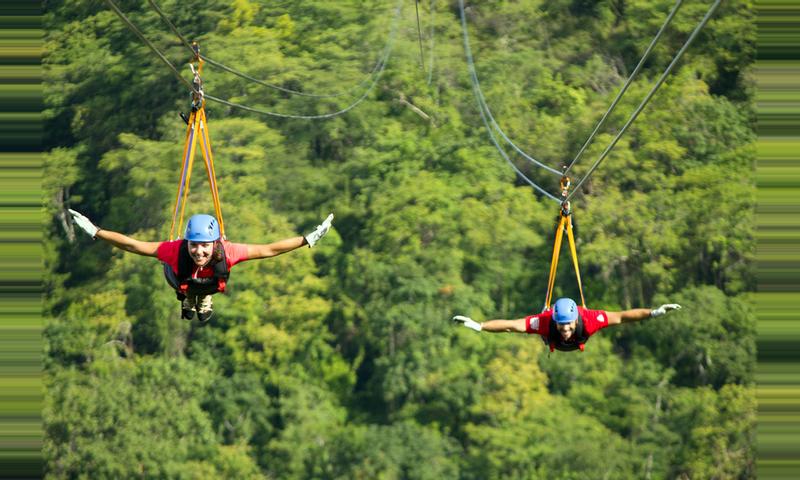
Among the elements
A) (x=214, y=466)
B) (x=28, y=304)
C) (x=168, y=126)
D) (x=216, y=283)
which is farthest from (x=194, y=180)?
(x=216, y=283)

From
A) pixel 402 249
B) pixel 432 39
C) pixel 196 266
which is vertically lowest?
pixel 196 266

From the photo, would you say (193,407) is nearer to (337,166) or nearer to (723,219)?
(337,166)

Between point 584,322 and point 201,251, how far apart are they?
406cm

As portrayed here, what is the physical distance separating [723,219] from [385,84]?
48.8 feet

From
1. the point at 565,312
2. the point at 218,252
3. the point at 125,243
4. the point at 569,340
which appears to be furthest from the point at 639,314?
the point at 125,243

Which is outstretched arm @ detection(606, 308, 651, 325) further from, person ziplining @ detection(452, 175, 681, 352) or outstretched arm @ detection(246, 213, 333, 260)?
outstretched arm @ detection(246, 213, 333, 260)

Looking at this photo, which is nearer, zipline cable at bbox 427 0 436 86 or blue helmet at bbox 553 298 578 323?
blue helmet at bbox 553 298 578 323

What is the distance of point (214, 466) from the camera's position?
44.0 metres

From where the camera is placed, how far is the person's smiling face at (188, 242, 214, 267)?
444 inches

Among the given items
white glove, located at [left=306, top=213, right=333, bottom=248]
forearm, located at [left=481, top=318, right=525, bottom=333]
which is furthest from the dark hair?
forearm, located at [left=481, top=318, right=525, bottom=333]

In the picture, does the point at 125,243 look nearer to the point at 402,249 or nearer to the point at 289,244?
the point at 289,244

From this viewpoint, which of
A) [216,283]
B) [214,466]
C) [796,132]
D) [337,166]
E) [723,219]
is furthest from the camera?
[796,132]

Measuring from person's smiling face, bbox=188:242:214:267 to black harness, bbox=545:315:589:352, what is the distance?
3718 millimetres

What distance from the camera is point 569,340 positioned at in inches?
522
